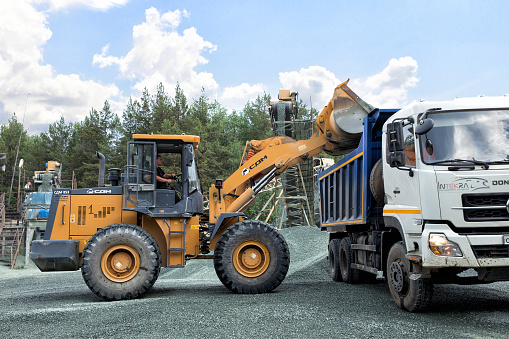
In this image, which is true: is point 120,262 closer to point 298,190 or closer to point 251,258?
point 251,258

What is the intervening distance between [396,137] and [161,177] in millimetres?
4624

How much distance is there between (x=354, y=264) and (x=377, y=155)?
8.92 feet

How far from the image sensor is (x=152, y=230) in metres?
9.46

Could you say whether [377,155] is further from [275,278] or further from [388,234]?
[275,278]

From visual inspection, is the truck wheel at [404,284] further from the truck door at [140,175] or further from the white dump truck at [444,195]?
the truck door at [140,175]

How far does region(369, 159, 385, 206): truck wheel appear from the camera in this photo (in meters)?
8.04

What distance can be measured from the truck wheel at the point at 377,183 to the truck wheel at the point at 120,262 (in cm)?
397

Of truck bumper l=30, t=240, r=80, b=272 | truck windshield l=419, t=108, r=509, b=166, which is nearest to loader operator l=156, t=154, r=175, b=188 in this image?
truck bumper l=30, t=240, r=80, b=272

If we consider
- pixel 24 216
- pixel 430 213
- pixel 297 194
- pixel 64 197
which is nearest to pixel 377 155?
pixel 430 213

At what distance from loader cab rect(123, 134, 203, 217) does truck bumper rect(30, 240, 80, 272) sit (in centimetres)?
131

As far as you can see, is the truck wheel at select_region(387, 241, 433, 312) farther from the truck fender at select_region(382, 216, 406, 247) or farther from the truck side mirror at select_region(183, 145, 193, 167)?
the truck side mirror at select_region(183, 145, 193, 167)

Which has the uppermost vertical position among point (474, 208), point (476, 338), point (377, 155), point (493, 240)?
point (377, 155)

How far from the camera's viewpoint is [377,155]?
28.0 ft

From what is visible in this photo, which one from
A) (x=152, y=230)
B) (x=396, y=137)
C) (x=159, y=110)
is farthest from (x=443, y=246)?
(x=159, y=110)
